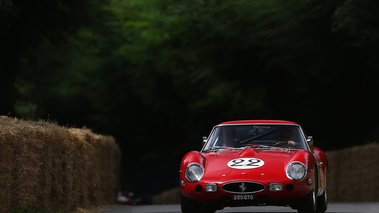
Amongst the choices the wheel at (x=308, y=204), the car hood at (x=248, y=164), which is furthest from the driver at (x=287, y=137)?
the wheel at (x=308, y=204)

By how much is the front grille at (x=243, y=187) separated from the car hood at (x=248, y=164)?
10cm

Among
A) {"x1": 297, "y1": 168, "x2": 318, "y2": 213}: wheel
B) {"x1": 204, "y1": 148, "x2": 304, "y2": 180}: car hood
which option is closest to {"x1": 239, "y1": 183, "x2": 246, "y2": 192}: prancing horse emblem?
{"x1": 204, "y1": 148, "x2": 304, "y2": 180}: car hood

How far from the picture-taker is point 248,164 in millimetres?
11562

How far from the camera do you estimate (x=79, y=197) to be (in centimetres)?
Answer: 1569

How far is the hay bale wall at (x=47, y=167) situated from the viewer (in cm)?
1119

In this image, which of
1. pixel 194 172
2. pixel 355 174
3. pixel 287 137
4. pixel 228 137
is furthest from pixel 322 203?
pixel 355 174

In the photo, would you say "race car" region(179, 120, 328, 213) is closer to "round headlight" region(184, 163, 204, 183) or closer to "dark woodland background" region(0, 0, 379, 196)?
"round headlight" region(184, 163, 204, 183)

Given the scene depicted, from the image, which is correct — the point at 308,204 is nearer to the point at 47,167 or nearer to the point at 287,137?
the point at 287,137

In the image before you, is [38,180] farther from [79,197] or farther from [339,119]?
[339,119]

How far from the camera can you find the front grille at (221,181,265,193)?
36.9ft

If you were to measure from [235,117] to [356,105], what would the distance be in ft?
29.1

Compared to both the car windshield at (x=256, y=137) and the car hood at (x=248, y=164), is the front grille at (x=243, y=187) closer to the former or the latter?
the car hood at (x=248, y=164)

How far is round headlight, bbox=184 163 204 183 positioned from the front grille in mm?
432

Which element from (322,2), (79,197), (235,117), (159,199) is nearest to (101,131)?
(159,199)
